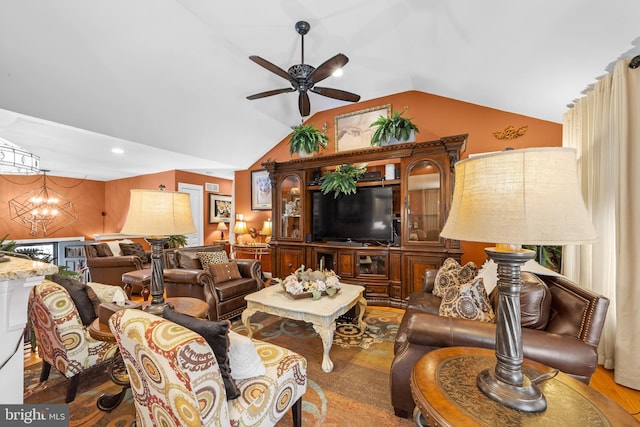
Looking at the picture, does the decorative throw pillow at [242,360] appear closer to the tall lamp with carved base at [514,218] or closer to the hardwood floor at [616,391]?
the tall lamp with carved base at [514,218]

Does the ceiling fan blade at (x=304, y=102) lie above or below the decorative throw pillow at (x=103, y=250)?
above

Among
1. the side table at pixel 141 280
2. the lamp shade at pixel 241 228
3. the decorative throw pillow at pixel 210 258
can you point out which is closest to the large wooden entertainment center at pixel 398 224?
the decorative throw pillow at pixel 210 258

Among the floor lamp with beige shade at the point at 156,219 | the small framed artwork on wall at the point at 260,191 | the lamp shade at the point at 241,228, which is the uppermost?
the small framed artwork on wall at the point at 260,191

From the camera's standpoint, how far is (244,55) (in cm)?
310

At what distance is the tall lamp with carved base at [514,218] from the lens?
2.57 ft

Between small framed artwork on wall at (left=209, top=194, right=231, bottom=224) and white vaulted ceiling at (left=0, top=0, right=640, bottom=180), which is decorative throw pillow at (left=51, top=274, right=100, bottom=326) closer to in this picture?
white vaulted ceiling at (left=0, top=0, right=640, bottom=180)

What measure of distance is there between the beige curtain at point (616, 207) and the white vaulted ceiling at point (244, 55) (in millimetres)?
278

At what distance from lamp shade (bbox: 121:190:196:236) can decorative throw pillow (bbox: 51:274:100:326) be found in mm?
643

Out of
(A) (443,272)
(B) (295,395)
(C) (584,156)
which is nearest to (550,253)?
(C) (584,156)

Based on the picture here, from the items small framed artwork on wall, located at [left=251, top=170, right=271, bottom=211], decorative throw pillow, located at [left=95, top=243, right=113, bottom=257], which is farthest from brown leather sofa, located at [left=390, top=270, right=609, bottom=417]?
decorative throw pillow, located at [left=95, top=243, right=113, bottom=257]

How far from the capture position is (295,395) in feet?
4.74

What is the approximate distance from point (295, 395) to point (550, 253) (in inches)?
125

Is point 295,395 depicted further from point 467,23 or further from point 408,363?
point 467,23

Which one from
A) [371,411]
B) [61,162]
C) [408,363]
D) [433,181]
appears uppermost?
[61,162]
